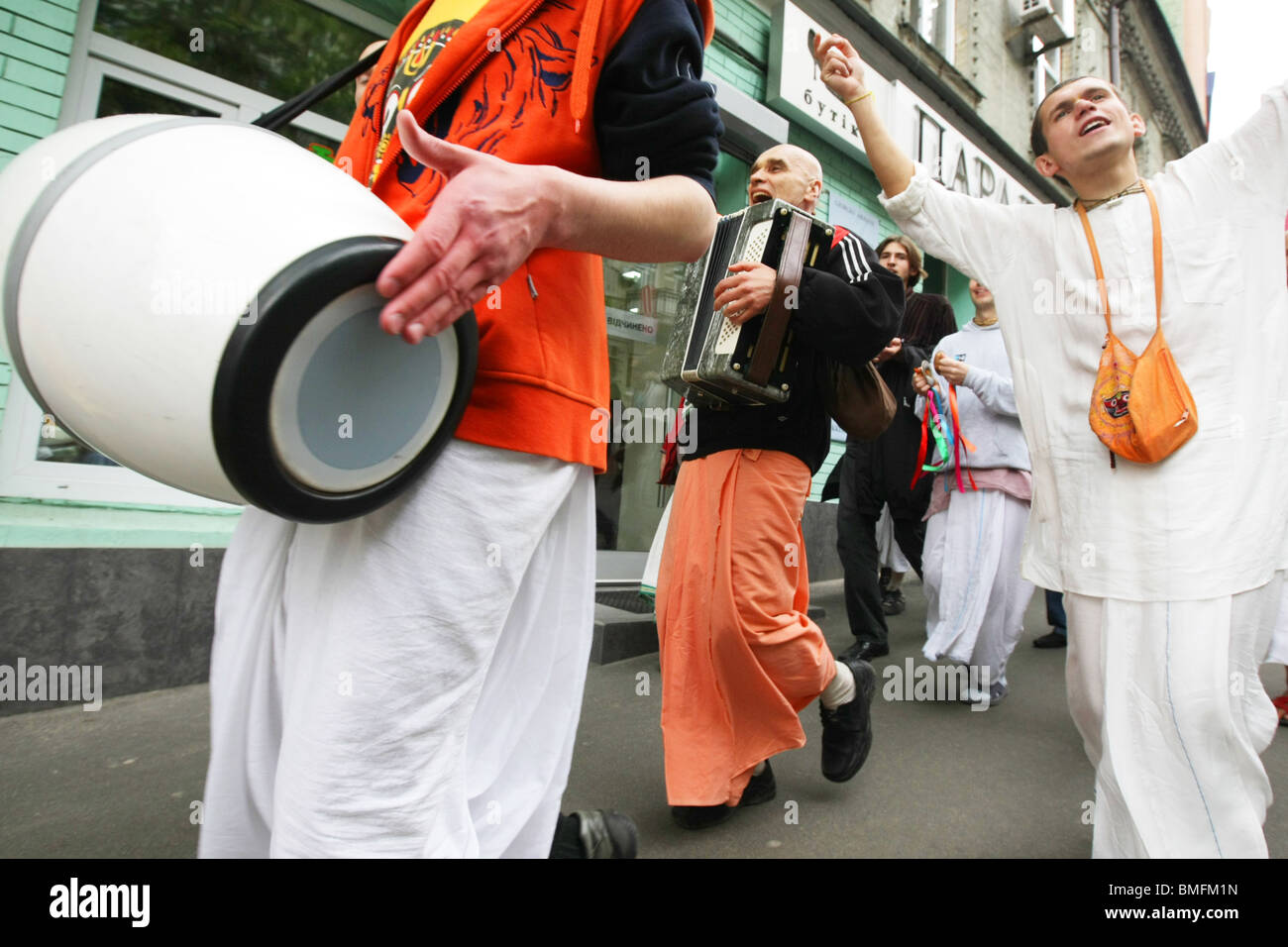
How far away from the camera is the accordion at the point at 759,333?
236 cm

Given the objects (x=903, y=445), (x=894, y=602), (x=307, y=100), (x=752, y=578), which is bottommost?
(x=894, y=602)

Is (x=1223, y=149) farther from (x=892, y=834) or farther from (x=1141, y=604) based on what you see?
(x=892, y=834)

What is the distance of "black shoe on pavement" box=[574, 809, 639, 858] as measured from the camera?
1518mm

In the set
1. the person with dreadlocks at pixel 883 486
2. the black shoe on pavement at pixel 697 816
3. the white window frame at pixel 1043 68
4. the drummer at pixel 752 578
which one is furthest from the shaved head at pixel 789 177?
the white window frame at pixel 1043 68

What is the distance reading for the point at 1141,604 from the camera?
1.84 meters

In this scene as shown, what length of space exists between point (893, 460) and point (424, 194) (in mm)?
3548

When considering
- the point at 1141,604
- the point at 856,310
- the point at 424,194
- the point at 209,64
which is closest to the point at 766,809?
the point at 1141,604

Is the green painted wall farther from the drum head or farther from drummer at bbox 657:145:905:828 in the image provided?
the drum head

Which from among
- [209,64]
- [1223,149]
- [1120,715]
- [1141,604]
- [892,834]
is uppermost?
[209,64]

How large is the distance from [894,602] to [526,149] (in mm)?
5656

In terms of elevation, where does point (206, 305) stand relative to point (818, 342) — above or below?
below

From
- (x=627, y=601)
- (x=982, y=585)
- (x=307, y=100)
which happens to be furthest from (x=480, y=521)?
(x=627, y=601)

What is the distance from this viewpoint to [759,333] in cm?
237

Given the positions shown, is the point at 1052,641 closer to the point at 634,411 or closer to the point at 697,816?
the point at 634,411
